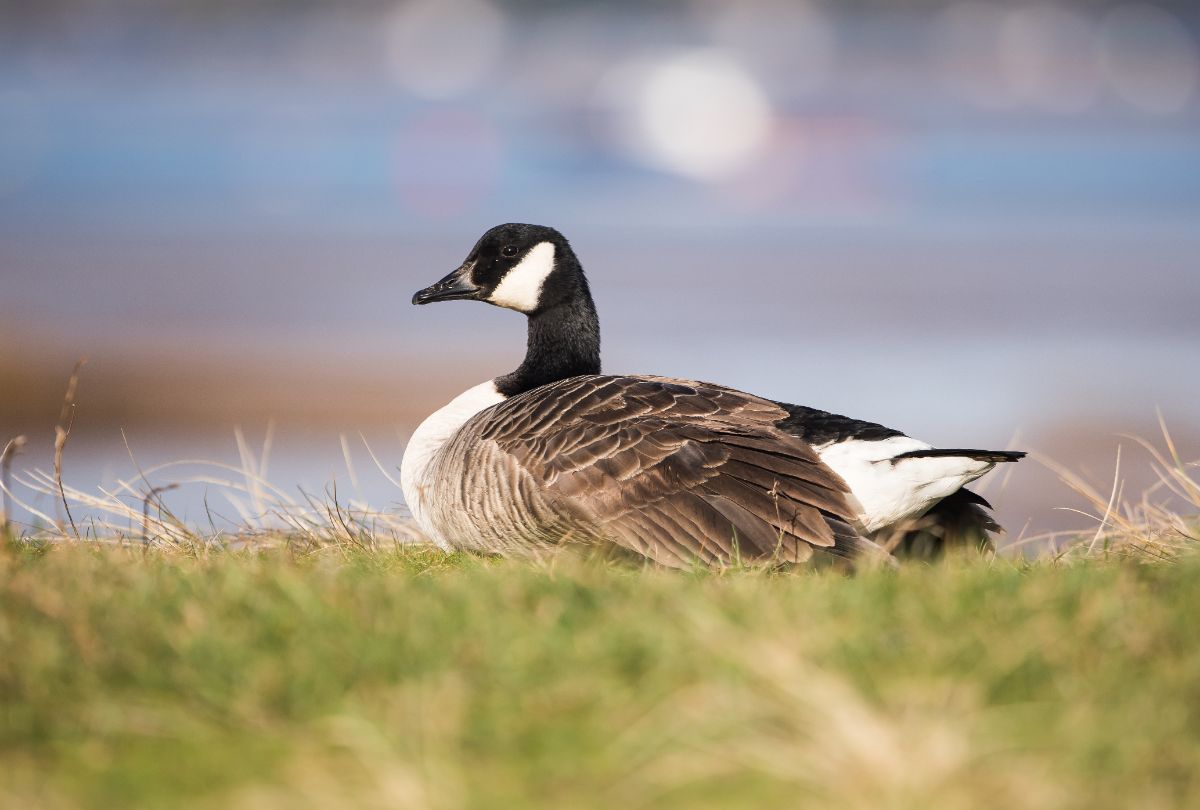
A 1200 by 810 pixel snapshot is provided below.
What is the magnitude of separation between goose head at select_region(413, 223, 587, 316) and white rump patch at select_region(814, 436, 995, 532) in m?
2.48

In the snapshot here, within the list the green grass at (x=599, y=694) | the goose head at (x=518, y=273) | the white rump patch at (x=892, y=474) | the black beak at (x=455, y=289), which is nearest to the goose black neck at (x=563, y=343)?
the goose head at (x=518, y=273)

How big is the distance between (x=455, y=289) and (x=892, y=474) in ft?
11.0

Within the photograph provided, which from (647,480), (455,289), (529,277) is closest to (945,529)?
(647,480)

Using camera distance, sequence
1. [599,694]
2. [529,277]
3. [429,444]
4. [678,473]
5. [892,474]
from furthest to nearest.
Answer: [529,277]
[429,444]
[892,474]
[678,473]
[599,694]

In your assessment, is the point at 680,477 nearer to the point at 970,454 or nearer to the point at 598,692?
the point at 970,454

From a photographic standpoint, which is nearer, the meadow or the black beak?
the meadow

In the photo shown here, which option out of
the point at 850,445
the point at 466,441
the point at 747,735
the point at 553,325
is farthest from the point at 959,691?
the point at 553,325

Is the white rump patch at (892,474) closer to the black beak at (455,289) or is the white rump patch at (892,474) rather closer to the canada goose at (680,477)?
the canada goose at (680,477)

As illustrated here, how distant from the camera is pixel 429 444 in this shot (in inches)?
284

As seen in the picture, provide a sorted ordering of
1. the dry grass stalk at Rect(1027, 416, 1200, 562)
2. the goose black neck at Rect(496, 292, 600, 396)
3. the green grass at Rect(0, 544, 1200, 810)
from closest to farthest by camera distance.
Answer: the green grass at Rect(0, 544, 1200, 810), the dry grass stalk at Rect(1027, 416, 1200, 562), the goose black neck at Rect(496, 292, 600, 396)

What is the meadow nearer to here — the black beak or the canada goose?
the canada goose

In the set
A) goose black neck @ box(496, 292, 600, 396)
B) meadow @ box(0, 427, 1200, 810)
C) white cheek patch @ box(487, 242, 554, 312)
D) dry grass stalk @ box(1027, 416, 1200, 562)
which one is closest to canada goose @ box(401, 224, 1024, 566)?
dry grass stalk @ box(1027, 416, 1200, 562)

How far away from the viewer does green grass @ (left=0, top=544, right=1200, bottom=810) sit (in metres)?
2.62

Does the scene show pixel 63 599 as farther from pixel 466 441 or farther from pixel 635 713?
pixel 466 441
